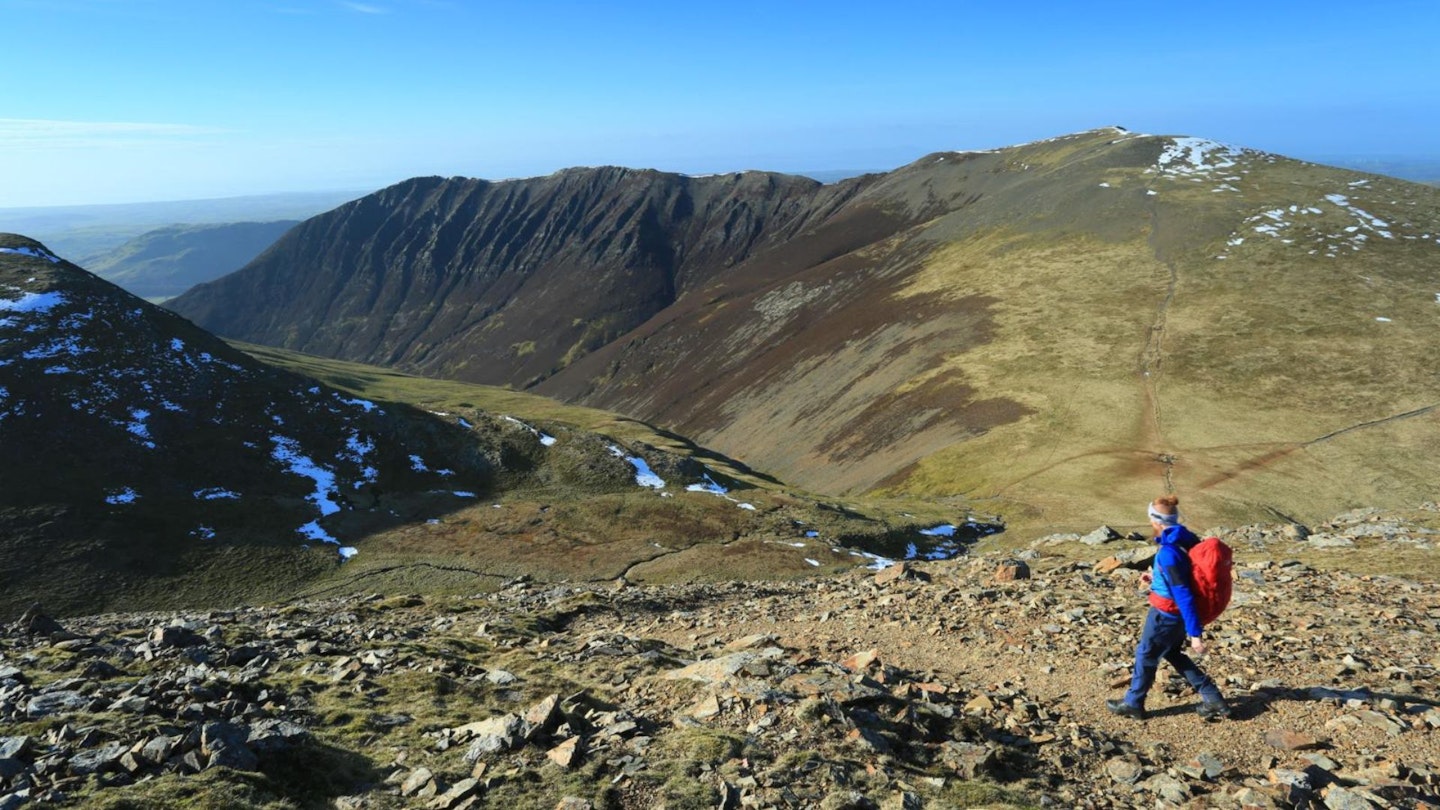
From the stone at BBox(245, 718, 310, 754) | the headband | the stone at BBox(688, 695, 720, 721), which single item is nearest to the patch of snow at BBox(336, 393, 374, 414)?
the stone at BBox(245, 718, 310, 754)

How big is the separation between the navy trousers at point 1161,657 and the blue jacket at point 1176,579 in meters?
0.19

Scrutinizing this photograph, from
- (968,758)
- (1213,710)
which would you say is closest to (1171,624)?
(1213,710)

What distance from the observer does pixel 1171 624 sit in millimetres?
13367

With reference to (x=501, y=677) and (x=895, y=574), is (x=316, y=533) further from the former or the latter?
(x=895, y=574)

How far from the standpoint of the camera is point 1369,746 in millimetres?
11883

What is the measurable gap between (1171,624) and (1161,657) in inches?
26.5

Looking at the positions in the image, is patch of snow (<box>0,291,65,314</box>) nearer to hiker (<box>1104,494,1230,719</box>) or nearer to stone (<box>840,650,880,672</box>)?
stone (<box>840,650,880,672</box>)

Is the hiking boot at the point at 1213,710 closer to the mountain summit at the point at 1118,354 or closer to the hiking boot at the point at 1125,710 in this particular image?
the hiking boot at the point at 1125,710

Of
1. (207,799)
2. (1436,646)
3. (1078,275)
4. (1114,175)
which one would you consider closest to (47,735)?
(207,799)

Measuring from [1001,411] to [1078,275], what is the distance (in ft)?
184

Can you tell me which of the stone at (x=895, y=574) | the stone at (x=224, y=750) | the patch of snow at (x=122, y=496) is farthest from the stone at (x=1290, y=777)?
the patch of snow at (x=122, y=496)

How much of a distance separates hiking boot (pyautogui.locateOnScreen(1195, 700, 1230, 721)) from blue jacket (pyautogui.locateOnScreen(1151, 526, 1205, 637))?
4.31 ft

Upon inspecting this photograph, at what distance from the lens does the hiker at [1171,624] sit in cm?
1312

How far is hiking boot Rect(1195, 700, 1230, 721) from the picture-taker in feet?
42.8
